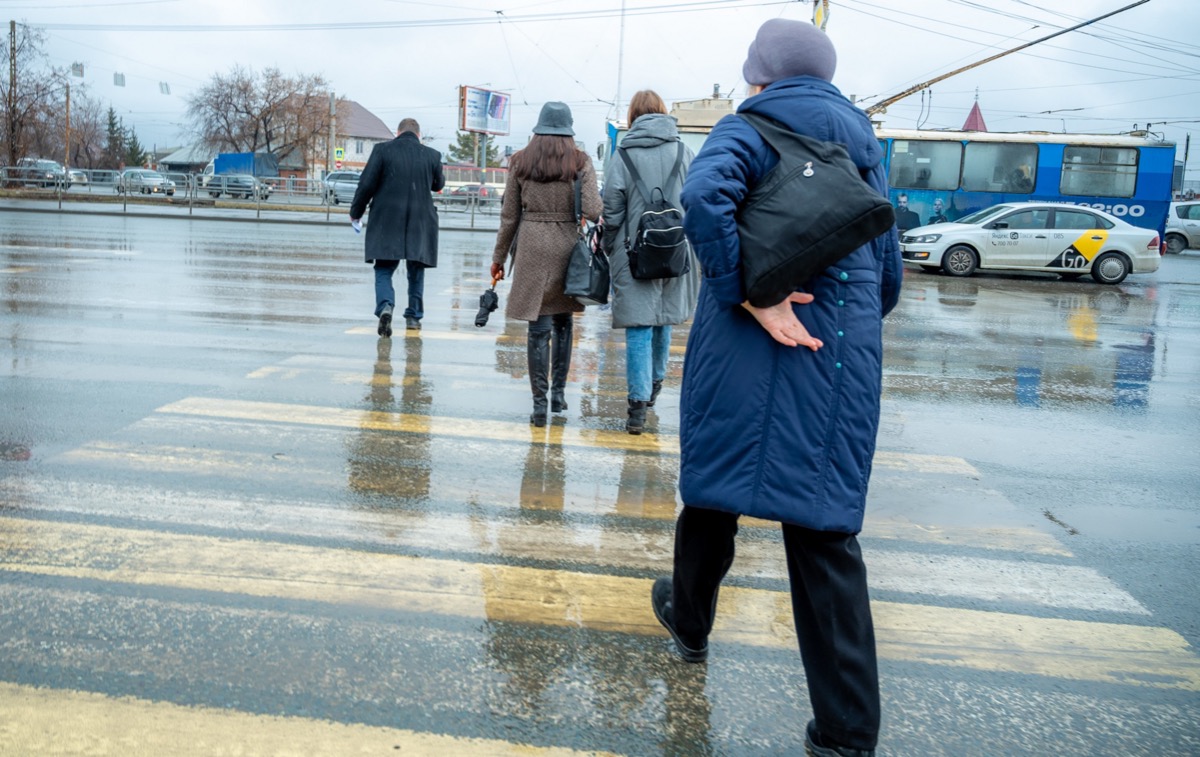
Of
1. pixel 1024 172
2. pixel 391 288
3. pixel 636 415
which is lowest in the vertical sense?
pixel 636 415

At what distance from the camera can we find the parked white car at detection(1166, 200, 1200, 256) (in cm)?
3841

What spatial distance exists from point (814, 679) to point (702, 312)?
1.03m

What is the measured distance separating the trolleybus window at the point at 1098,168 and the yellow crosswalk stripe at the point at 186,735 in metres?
27.2

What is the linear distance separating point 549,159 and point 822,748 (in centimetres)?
420

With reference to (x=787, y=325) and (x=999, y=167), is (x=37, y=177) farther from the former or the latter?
(x=787, y=325)

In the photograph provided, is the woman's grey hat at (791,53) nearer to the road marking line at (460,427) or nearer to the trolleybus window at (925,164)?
the road marking line at (460,427)

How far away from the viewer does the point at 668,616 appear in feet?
11.7

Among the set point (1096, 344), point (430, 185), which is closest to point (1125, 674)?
point (430, 185)

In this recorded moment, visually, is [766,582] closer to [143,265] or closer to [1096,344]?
[1096,344]

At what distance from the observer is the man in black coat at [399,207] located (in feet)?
31.9

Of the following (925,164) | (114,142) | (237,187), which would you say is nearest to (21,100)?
(237,187)

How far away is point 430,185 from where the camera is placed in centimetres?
1015

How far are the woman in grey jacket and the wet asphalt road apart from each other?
1.63 feet

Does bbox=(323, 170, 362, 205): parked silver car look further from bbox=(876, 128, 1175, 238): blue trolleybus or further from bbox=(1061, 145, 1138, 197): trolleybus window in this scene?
bbox=(1061, 145, 1138, 197): trolleybus window
